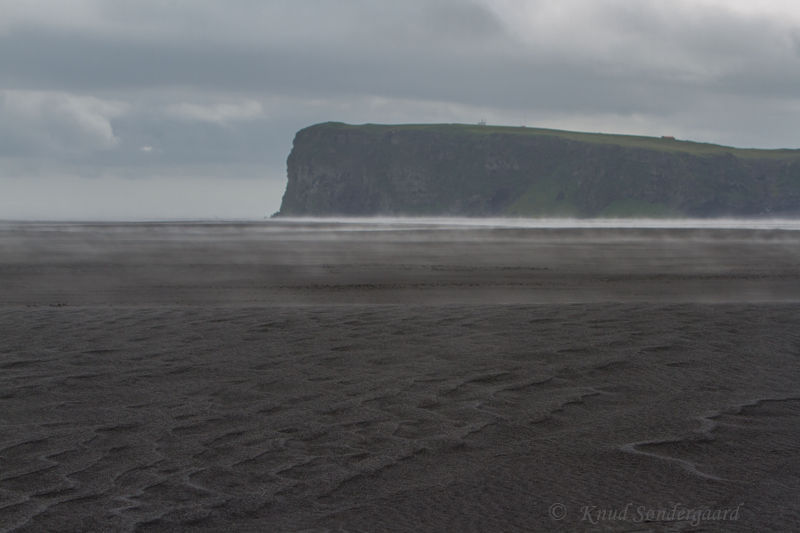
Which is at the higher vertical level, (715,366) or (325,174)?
(325,174)

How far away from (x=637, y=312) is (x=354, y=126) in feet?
526

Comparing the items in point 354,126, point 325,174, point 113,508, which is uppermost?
point 354,126

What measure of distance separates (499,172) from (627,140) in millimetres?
28649

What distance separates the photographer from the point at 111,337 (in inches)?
374

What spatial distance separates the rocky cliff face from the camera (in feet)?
469

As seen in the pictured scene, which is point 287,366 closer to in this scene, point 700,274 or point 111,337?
point 111,337

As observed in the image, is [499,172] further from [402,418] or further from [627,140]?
[402,418]

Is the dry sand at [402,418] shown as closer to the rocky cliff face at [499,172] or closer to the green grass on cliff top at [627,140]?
the rocky cliff face at [499,172]

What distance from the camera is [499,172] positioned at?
531 feet

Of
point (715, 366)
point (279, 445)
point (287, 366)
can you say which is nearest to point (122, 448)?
point (279, 445)

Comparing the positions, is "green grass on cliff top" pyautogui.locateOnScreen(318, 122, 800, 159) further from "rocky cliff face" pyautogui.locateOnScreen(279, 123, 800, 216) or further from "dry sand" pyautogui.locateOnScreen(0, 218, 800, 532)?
"dry sand" pyautogui.locateOnScreen(0, 218, 800, 532)

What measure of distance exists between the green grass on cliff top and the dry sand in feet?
483

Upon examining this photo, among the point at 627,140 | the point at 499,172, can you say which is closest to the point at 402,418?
the point at 499,172

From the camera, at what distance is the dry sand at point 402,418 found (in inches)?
184
